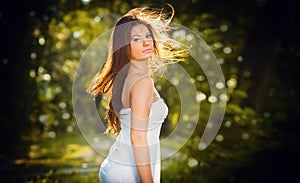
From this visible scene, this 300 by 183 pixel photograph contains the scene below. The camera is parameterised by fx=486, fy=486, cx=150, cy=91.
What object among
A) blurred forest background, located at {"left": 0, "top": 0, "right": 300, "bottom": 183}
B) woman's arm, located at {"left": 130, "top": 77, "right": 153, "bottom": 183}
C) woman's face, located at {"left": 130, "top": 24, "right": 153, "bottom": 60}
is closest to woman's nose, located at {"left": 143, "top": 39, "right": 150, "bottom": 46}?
woman's face, located at {"left": 130, "top": 24, "right": 153, "bottom": 60}

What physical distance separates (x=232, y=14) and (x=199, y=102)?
2.50 ft

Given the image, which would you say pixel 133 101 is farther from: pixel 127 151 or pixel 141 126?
pixel 127 151

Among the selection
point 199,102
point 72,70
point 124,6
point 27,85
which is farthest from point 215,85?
point 27,85

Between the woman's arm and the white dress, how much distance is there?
0.05 metres

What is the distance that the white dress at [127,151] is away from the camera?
2.00 m

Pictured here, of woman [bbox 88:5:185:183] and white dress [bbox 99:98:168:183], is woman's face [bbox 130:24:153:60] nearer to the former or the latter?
woman [bbox 88:5:185:183]

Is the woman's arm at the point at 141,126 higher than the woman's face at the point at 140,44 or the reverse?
the reverse

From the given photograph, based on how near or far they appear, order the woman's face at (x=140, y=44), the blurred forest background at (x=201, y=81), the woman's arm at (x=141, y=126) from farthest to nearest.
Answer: the blurred forest background at (x=201, y=81)
the woman's face at (x=140, y=44)
the woman's arm at (x=141, y=126)

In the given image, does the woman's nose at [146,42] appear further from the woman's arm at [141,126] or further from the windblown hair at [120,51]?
the woman's arm at [141,126]

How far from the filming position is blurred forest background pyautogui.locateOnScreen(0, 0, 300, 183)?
3.71 m

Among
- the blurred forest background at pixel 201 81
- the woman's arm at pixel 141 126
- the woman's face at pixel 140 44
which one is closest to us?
the woman's arm at pixel 141 126

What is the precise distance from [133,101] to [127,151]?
22 centimetres

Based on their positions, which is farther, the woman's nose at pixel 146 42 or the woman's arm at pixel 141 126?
the woman's nose at pixel 146 42

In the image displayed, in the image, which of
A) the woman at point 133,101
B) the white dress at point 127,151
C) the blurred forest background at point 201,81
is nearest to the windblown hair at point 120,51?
the woman at point 133,101
